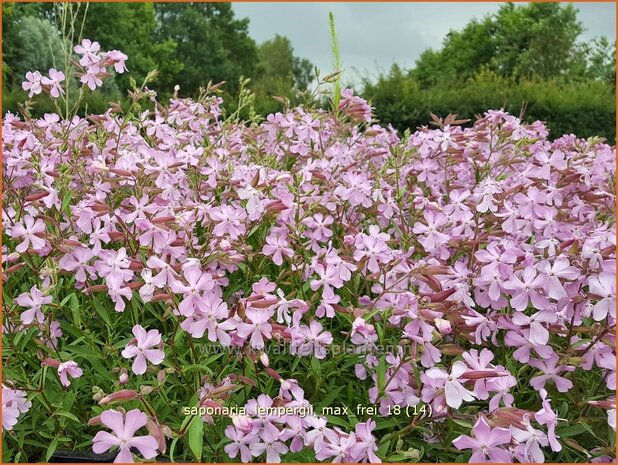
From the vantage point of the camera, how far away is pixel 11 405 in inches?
55.1

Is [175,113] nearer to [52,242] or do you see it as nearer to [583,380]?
[52,242]

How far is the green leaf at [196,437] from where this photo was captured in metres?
1.21

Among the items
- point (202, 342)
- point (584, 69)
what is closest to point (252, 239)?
point (202, 342)

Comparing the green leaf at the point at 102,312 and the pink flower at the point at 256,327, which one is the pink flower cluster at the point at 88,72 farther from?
the pink flower at the point at 256,327

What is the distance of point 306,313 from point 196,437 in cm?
48

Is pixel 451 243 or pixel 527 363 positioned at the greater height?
pixel 451 243

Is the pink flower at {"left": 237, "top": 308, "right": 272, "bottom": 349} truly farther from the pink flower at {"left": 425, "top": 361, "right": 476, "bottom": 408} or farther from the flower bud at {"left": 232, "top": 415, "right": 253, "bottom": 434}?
the pink flower at {"left": 425, "top": 361, "right": 476, "bottom": 408}

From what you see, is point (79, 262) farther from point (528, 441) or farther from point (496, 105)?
point (496, 105)

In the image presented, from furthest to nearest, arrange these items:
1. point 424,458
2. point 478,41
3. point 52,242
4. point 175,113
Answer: point 478,41 < point 175,113 < point 52,242 < point 424,458

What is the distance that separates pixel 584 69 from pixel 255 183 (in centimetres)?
2272

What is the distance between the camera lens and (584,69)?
70.9 ft

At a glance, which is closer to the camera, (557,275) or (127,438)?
(127,438)

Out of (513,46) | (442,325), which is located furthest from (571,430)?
(513,46)

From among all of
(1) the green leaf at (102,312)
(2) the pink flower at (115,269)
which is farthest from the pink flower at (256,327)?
(1) the green leaf at (102,312)
